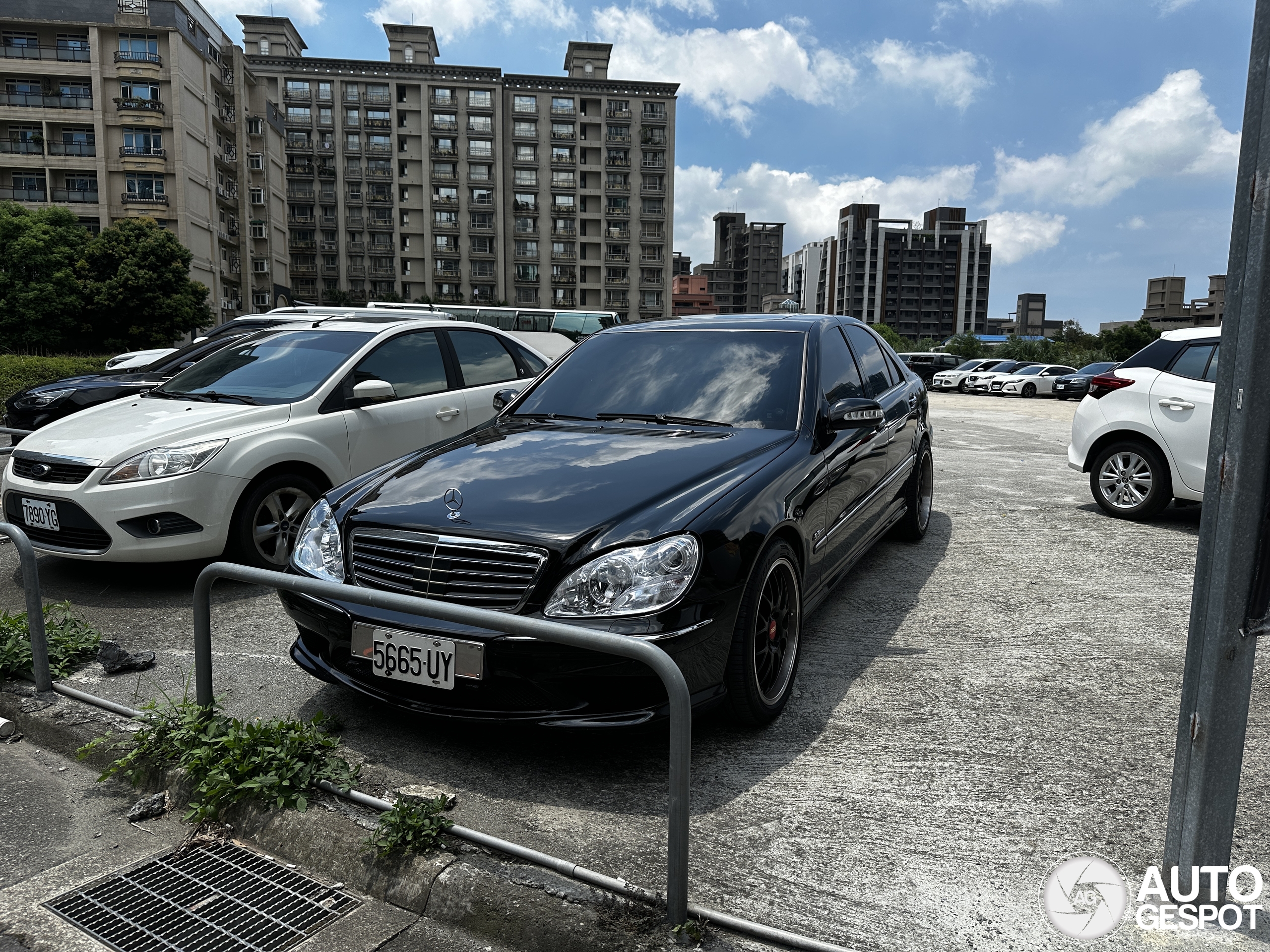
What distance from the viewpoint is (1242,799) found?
9.13 ft

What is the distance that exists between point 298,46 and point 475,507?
296ft

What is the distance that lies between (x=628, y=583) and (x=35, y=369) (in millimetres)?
21252

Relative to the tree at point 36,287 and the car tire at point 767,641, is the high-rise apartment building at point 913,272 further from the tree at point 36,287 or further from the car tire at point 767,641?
the car tire at point 767,641

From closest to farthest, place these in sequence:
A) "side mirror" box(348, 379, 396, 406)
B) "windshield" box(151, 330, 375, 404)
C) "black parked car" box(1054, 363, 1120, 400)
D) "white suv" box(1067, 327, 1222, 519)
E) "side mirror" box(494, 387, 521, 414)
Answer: "side mirror" box(494, 387, 521, 414), "side mirror" box(348, 379, 396, 406), "windshield" box(151, 330, 375, 404), "white suv" box(1067, 327, 1222, 519), "black parked car" box(1054, 363, 1120, 400)

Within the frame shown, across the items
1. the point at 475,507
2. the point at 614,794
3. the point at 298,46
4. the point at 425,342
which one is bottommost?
the point at 614,794

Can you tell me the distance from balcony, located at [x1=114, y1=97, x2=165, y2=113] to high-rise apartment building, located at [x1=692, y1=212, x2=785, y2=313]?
357ft

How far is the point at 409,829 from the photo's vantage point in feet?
8.16

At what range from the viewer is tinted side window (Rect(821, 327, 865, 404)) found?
433 centimetres

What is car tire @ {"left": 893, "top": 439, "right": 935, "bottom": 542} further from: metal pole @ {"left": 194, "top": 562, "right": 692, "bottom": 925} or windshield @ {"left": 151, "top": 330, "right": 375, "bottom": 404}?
metal pole @ {"left": 194, "top": 562, "right": 692, "bottom": 925}

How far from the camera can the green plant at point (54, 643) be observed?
3770mm

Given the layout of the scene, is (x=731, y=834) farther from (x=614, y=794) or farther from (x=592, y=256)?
(x=592, y=256)

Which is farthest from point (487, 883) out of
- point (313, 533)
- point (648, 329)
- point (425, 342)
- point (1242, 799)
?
point (425, 342)

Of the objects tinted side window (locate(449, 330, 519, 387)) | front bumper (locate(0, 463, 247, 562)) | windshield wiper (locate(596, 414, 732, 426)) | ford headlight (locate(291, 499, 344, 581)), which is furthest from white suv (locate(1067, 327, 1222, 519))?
front bumper (locate(0, 463, 247, 562))

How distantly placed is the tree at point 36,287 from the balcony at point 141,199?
24.5 ft
